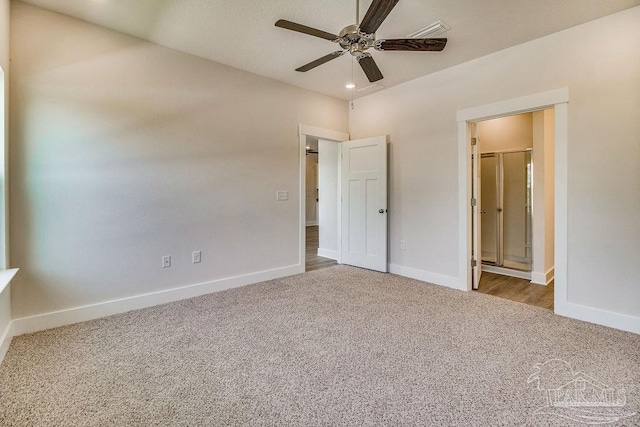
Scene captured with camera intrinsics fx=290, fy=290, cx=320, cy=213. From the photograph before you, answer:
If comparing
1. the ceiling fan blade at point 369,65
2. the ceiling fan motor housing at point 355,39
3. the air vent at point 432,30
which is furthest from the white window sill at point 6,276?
the air vent at point 432,30

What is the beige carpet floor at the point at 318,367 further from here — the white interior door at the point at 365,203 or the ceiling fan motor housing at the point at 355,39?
the ceiling fan motor housing at the point at 355,39

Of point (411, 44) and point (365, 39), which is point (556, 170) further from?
point (365, 39)

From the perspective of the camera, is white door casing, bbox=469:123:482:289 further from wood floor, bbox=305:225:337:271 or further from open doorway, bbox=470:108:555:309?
wood floor, bbox=305:225:337:271

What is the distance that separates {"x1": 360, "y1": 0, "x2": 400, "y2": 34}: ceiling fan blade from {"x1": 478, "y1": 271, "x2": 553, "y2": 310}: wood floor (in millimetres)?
3164

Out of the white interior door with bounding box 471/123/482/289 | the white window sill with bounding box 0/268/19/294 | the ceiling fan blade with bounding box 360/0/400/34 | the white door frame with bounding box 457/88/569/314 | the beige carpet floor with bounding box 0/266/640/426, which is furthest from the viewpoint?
Answer: the white interior door with bounding box 471/123/482/289

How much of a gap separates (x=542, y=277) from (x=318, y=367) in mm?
3525

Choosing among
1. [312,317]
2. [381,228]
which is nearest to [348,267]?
[381,228]

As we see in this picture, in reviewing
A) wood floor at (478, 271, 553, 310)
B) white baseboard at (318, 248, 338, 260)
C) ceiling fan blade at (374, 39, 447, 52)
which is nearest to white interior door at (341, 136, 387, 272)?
white baseboard at (318, 248, 338, 260)

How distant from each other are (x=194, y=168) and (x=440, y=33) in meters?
2.90

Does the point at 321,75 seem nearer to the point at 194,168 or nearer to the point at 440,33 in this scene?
the point at 440,33

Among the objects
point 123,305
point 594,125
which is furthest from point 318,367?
point 594,125

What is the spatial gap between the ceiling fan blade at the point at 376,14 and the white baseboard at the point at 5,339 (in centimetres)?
341

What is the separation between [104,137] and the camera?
274 centimetres

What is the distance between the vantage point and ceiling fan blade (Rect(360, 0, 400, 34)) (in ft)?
5.76
